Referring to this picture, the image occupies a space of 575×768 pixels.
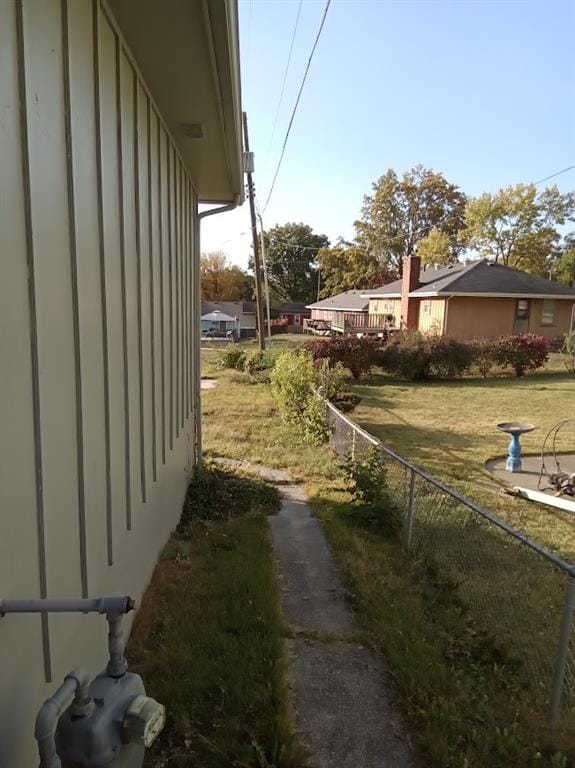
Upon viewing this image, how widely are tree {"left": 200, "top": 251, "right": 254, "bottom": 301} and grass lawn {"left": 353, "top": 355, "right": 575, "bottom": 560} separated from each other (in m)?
41.6

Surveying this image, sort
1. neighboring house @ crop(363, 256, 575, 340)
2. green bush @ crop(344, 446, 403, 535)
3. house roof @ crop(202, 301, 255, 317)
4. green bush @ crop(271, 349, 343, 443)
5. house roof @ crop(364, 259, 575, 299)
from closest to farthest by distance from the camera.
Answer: green bush @ crop(344, 446, 403, 535)
green bush @ crop(271, 349, 343, 443)
house roof @ crop(364, 259, 575, 299)
neighboring house @ crop(363, 256, 575, 340)
house roof @ crop(202, 301, 255, 317)

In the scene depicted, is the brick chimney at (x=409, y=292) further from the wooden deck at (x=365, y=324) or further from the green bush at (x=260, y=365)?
the green bush at (x=260, y=365)

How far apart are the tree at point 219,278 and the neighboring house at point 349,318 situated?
Result: 484 inches

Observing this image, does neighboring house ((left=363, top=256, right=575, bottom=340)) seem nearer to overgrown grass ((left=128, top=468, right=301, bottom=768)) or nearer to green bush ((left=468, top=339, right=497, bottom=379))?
green bush ((left=468, top=339, right=497, bottom=379))

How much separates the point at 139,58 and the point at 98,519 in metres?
2.48

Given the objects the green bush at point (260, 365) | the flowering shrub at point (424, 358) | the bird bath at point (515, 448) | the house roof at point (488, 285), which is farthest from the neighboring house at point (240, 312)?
the bird bath at point (515, 448)

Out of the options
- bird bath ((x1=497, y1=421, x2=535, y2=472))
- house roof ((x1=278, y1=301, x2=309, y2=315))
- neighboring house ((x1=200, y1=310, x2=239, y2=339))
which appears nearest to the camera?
bird bath ((x1=497, y1=421, x2=535, y2=472))

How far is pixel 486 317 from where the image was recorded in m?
25.5

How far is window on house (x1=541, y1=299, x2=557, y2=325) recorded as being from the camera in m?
26.2

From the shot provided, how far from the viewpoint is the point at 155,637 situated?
3131 mm

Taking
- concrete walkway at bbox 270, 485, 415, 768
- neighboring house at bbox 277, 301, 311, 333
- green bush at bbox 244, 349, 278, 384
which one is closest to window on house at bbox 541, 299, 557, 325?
green bush at bbox 244, 349, 278, 384

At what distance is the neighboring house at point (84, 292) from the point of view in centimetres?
149

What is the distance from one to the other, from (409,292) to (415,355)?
1122 centimetres

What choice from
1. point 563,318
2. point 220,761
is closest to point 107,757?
point 220,761
